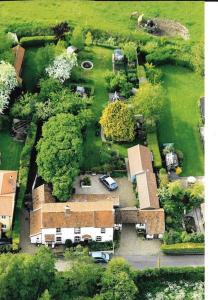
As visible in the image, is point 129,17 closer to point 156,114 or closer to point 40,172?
point 156,114

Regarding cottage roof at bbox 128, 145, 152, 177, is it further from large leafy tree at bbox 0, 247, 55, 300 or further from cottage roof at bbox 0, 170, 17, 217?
large leafy tree at bbox 0, 247, 55, 300

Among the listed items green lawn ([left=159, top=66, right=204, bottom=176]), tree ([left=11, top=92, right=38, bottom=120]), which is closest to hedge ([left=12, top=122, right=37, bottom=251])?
tree ([left=11, top=92, right=38, bottom=120])

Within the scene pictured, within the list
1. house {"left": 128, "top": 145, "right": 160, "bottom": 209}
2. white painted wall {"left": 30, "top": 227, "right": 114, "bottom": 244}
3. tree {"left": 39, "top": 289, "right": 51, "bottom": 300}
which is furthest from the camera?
house {"left": 128, "top": 145, "right": 160, "bottom": 209}

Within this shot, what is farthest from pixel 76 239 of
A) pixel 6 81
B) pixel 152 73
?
pixel 152 73

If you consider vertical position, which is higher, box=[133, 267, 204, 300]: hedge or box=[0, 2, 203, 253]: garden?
box=[0, 2, 203, 253]: garden

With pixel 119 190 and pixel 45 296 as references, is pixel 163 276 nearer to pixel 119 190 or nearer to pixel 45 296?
pixel 119 190

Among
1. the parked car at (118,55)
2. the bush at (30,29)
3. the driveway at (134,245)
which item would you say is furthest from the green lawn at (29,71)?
the driveway at (134,245)
